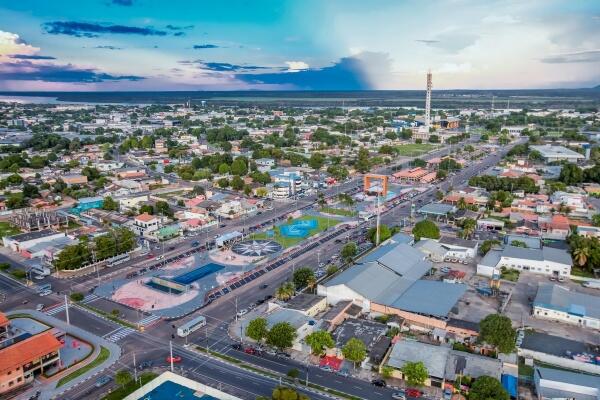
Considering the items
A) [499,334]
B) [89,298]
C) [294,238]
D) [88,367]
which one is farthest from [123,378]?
[294,238]

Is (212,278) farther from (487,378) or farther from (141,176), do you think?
(141,176)

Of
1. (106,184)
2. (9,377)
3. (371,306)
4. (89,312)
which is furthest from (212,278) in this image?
(106,184)

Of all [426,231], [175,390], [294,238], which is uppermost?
[426,231]

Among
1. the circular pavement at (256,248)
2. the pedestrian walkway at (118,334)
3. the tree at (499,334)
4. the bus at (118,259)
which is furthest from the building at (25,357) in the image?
the tree at (499,334)

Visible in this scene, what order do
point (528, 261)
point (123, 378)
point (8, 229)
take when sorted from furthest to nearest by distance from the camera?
point (8, 229) → point (528, 261) → point (123, 378)

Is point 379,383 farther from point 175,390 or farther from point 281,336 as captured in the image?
point 175,390

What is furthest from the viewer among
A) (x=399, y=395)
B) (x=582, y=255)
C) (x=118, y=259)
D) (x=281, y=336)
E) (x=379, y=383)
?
(x=118, y=259)

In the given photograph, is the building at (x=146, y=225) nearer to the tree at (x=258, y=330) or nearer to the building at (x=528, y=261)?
the tree at (x=258, y=330)

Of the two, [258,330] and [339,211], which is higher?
[339,211]
